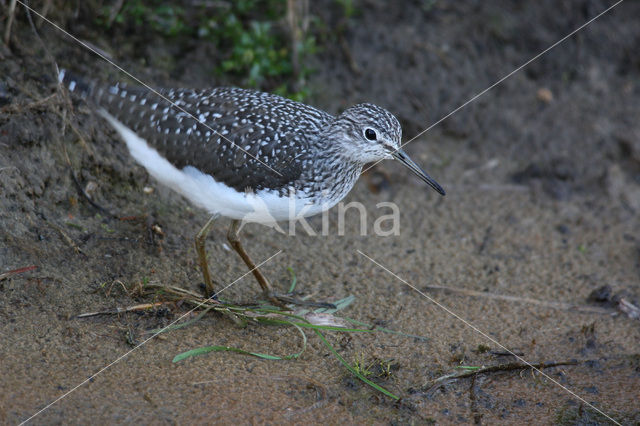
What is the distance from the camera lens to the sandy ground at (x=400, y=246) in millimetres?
3742

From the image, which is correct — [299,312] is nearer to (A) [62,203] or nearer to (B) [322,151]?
(B) [322,151]

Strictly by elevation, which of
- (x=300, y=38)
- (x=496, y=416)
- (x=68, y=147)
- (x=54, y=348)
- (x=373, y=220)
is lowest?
(x=496, y=416)

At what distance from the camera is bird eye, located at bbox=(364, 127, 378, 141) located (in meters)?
4.52

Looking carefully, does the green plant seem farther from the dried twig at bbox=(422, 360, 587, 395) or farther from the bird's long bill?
the dried twig at bbox=(422, 360, 587, 395)

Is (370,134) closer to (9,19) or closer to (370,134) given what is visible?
(370,134)

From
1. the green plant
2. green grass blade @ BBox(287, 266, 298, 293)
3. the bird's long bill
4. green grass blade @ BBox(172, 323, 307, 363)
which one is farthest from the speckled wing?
the green plant

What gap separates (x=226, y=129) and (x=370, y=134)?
100cm

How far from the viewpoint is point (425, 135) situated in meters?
6.79

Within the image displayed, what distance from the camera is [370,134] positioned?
4.54 metres

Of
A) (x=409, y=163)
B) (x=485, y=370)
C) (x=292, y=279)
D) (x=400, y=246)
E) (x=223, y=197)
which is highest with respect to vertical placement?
(x=409, y=163)

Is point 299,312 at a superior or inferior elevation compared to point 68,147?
inferior

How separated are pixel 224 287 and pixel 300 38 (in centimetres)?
275

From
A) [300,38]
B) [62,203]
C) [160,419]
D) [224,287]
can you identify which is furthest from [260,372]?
[300,38]

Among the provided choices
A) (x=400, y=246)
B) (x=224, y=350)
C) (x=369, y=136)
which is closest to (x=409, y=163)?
(x=369, y=136)
